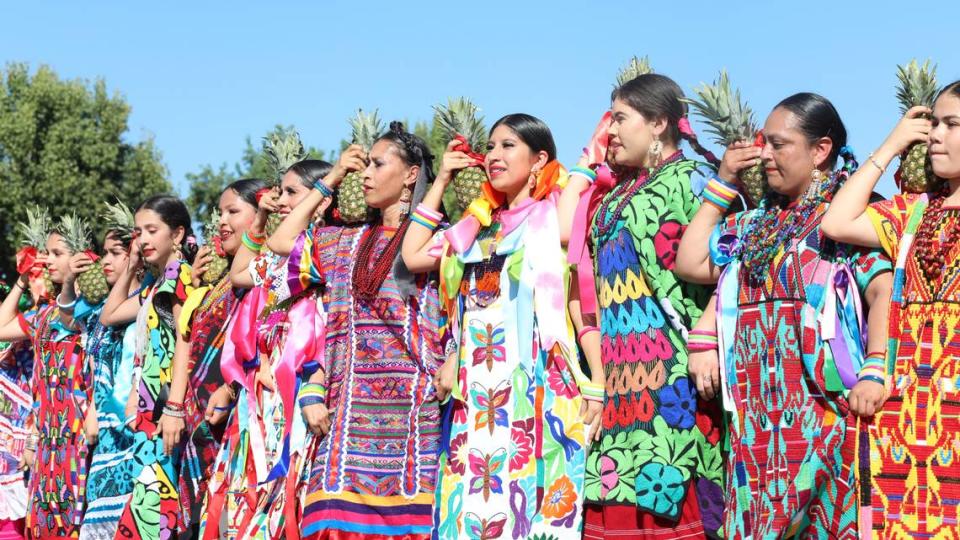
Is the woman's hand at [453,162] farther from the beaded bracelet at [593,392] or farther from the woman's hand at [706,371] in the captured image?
the woman's hand at [706,371]

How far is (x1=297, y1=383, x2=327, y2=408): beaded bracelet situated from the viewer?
7.12 metres

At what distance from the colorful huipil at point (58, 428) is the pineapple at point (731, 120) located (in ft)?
18.0

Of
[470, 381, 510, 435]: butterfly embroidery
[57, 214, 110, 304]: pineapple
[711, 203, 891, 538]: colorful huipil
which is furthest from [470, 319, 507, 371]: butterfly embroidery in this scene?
[57, 214, 110, 304]: pineapple

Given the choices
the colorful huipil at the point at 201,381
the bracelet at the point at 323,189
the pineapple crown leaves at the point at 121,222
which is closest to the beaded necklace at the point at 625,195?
the bracelet at the point at 323,189

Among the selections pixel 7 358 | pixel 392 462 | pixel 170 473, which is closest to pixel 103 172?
pixel 7 358

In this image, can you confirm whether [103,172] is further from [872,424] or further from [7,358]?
[872,424]

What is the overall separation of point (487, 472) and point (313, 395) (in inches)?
54.5

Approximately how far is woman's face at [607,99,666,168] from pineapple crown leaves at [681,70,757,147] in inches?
14.6

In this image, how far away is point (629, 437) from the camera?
5.69 m

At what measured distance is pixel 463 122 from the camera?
686 centimetres

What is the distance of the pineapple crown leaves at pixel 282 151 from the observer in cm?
841

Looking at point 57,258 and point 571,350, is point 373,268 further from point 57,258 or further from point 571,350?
point 57,258

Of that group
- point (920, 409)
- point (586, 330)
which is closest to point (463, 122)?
point (586, 330)

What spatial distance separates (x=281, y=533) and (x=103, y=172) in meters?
23.3
